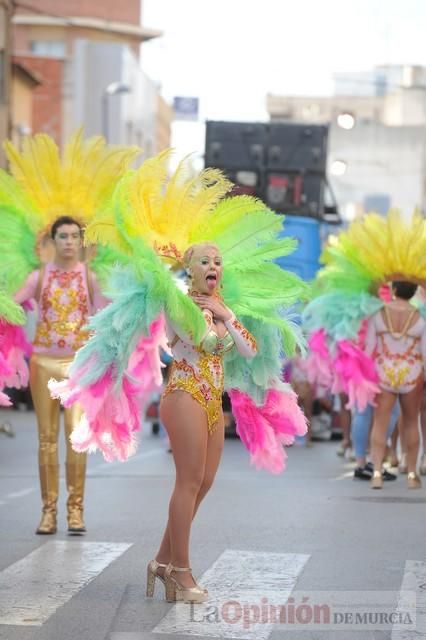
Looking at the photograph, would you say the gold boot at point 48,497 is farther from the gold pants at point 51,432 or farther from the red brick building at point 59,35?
the red brick building at point 59,35

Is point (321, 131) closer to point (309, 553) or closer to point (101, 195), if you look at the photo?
point (101, 195)

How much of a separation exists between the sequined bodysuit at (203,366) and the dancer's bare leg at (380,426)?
579cm

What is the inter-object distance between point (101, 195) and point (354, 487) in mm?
4219

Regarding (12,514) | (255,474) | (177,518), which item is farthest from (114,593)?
(255,474)

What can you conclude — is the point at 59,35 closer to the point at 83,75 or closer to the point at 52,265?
the point at 83,75

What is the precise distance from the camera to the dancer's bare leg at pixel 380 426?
13578mm

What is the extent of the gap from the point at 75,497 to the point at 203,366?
8.86 ft

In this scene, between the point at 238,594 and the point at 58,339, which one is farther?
the point at 58,339

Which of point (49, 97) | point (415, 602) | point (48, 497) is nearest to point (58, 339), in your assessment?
point (48, 497)

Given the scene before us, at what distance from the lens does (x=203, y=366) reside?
7.86m

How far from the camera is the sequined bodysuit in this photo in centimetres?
780

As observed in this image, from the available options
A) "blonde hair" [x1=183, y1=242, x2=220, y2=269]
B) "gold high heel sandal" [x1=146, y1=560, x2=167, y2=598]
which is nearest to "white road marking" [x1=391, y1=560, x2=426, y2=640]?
"gold high heel sandal" [x1=146, y1=560, x2=167, y2=598]

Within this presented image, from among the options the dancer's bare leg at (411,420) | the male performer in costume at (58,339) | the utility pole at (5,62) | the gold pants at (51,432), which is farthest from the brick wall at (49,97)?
the gold pants at (51,432)

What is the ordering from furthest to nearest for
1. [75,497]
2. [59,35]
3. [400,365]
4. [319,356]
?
[59,35] < [319,356] < [400,365] < [75,497]
